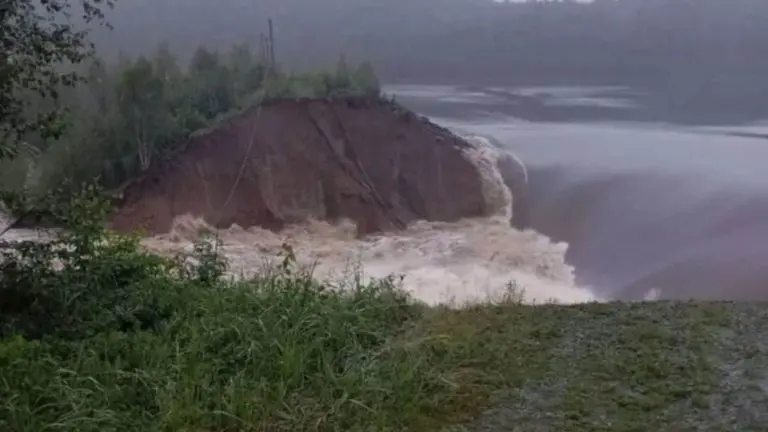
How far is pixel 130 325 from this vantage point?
5.09 m

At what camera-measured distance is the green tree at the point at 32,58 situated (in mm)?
4781

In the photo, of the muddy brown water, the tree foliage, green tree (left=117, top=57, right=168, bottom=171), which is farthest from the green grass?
green tree (left=117, top=57, right=168, bottom=171)

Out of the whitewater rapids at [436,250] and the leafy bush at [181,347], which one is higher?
the leafy bush at [181,347]

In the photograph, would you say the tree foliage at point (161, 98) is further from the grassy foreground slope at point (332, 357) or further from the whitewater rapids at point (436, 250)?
the grassy foreground slope at point (332, 357)

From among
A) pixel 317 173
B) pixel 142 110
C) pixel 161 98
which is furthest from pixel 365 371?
pixel 317 173

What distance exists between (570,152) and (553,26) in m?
7.19

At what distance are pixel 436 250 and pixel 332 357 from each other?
426 inches

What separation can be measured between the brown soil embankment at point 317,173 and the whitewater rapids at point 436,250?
1.39 ft

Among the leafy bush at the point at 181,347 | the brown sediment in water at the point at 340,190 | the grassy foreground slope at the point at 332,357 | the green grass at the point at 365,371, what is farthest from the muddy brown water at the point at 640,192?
the leafy bush at the point at 181,347

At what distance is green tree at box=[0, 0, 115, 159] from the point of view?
4781 mm

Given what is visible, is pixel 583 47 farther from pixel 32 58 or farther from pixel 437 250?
pixel 32 58

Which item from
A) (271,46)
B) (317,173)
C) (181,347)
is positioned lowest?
(317,173)

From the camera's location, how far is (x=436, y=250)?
15406 millimetres

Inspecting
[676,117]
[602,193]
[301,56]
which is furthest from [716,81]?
[301,56]
